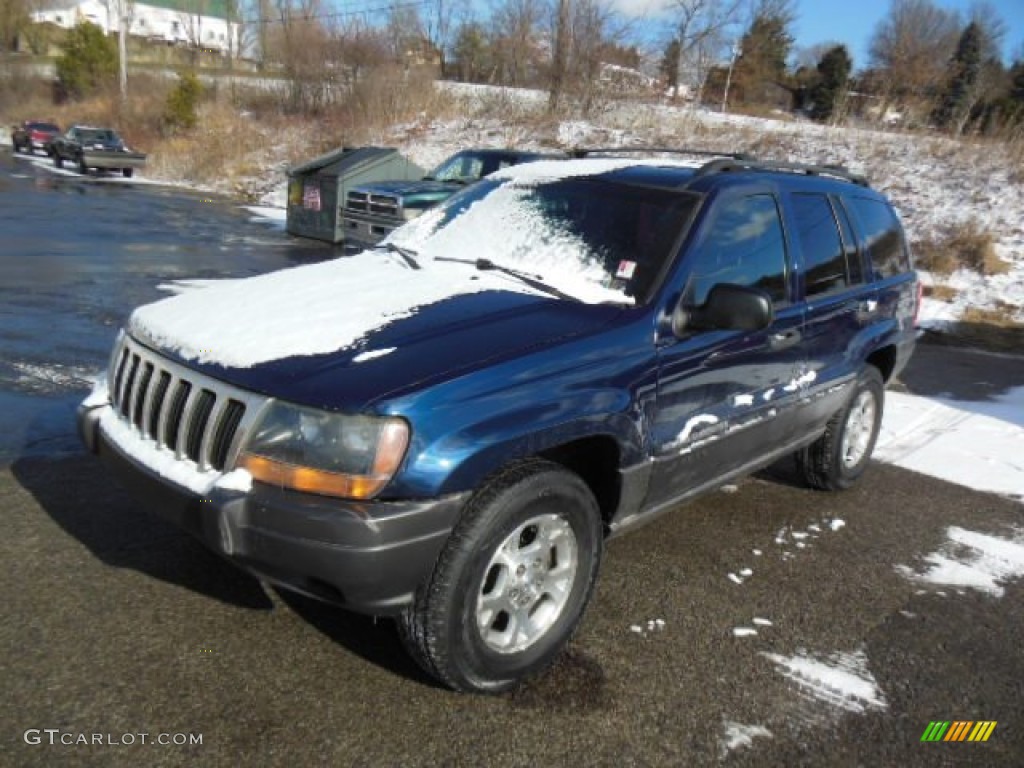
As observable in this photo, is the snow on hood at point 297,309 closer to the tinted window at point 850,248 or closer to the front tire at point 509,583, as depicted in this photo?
the front tire at point 509,583

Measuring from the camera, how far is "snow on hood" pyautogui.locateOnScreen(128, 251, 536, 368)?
2658mm

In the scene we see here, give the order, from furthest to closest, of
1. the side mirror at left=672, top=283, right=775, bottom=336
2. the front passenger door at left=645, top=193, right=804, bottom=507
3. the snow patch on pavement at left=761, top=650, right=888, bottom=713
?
the front passenger door at left=645, top=193, right=804, bottom=507, the side mirror at left=672, top=283, right=775, bottom=336, the snow patch on pavement at left=761, top=650, right=888, bottom=713

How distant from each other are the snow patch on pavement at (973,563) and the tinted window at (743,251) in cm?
156

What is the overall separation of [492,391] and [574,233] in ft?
4.14

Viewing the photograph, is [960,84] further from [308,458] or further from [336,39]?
[308,458]

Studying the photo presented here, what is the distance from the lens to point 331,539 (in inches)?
89.6

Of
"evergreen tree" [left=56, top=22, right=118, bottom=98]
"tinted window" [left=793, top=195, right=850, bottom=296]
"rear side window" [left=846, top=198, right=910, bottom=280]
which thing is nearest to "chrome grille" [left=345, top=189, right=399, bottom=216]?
"rear side window" [left=846, top=198, right=910, bottom=280]

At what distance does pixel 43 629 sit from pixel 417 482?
1.58 meters

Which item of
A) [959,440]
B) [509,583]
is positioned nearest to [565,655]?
[509,583]

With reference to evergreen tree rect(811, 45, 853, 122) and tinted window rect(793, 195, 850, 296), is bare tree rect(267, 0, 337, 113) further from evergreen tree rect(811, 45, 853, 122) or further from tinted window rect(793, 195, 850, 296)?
tinted window rect(793, 195, 850, 296)

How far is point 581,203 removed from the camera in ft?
11.8

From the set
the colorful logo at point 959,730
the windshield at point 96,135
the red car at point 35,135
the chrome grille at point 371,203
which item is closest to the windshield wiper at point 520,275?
the colorful logo at point 959,730

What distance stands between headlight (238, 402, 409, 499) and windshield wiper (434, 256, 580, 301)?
111 centimetres

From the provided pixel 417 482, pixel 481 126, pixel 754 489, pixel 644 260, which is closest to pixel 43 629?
pixel 417 482
